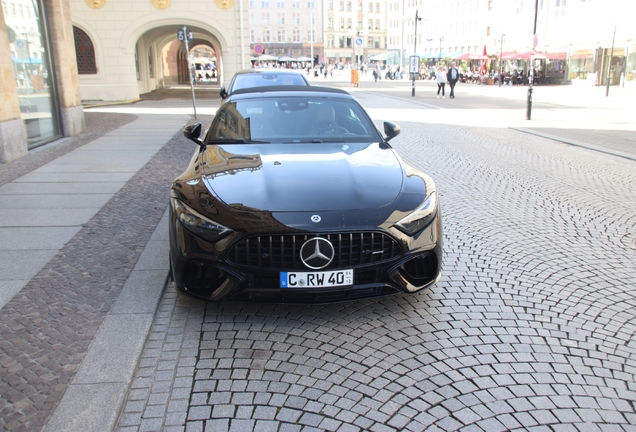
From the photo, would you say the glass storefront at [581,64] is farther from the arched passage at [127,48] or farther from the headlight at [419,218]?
the headlight at [419,218]

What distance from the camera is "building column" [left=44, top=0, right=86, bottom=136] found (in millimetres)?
12828

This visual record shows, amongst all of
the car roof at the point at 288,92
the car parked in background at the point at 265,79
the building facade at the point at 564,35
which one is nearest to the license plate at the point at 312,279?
A: the car roof at the point at 288,92

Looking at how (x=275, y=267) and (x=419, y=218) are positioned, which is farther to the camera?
(x=419, y=218)

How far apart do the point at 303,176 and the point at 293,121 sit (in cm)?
140

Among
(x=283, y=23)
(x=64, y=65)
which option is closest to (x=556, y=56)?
(x=64, y=65)

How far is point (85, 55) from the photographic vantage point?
26.0m

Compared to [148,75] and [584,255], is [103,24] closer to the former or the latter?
[148,75]

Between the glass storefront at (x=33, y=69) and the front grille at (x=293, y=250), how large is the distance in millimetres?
9821

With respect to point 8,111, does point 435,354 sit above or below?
below

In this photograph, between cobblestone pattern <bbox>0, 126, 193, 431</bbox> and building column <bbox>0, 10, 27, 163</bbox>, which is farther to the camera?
building column <bbox>0, 10, 27, 163</bbox>

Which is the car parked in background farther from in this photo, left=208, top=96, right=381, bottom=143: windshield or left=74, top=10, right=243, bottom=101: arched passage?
left=74, top=10, right=243, bottom=101: arched passage

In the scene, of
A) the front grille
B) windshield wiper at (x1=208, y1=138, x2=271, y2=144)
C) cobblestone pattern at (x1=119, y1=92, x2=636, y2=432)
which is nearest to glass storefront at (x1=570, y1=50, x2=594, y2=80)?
cobblestone pattern at (x1=119, y1=92, x2=636, y2=432)

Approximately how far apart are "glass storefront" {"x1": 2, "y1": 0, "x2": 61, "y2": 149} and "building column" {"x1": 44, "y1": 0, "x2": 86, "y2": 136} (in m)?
0.14

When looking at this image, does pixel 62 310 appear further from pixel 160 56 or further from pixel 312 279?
pixel 160 56
